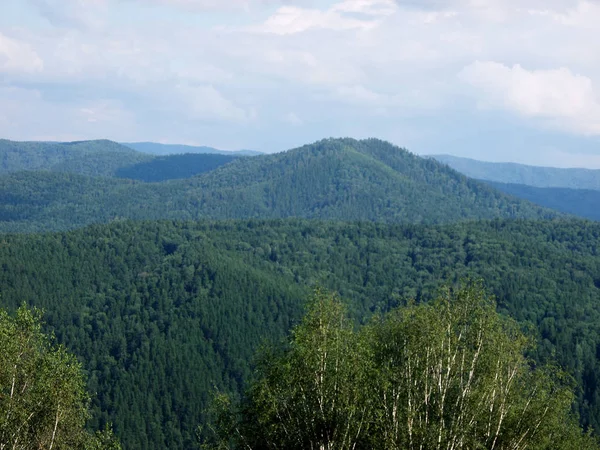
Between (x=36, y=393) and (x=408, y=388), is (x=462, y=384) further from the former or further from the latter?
(x=36, y=393)

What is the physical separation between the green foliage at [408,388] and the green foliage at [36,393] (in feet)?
23.7

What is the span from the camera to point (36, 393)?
31109mm

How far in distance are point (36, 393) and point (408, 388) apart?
1651cm

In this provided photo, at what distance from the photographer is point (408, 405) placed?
29.2 meters

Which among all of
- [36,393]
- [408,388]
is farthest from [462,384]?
[36,393]

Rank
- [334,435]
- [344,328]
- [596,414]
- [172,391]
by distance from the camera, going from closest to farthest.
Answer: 1. [334,435]
2. [344,328]
3. [596,414]
4. [172,391]

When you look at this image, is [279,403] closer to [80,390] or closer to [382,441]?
[382,441]

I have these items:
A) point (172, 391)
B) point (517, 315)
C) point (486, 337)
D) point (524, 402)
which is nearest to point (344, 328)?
point (486, 337)

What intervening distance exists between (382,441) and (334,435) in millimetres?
2074

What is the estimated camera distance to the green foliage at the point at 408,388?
28.5 meters

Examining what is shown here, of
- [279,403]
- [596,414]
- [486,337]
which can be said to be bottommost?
[596,414]

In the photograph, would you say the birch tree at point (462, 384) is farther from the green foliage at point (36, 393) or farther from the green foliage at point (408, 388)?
the green foliage at point (36, 393)

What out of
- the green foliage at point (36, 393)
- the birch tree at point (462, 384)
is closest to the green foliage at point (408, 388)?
the birch tree at point (462, 384)

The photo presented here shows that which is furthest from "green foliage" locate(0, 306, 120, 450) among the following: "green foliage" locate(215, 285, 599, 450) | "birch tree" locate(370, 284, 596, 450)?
"birch tree" locate(370, 284, 596, 450)
